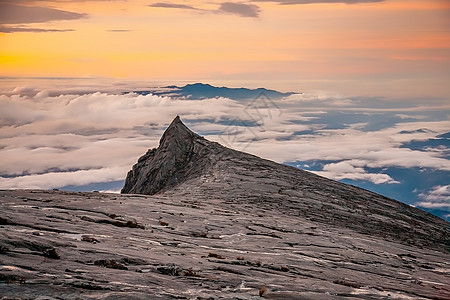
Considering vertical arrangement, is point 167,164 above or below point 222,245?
above

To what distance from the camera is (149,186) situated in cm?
7694

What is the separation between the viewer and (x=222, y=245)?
110ft

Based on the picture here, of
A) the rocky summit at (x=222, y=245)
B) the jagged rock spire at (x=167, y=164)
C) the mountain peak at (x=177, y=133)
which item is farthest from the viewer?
the mountain peak at (x=177, y=133)

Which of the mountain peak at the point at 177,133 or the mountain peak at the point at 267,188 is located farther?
the mountain peak at the point at 177,133

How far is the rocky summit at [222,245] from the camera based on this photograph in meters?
21.8

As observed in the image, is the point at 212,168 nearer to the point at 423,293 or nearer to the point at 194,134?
the point at 194,134

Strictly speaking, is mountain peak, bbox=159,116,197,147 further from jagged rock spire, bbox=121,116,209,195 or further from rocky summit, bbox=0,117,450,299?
rocky summit, bbox=0,117,450,299

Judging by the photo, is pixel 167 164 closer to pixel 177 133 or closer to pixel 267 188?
pixel 177 133

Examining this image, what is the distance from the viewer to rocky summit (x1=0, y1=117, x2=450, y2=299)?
71.4 feet

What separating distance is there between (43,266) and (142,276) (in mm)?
4129

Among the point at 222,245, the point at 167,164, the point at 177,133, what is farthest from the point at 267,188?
the point at 222,245

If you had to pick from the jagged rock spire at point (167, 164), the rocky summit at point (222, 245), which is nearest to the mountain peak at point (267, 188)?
the jagged rock spire at point (167, 164)

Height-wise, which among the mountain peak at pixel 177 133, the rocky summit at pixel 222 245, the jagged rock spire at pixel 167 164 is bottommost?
the rocky summit at pixel 222 245

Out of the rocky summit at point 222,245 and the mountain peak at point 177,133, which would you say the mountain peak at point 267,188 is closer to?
the mountain peak at point 177,133
